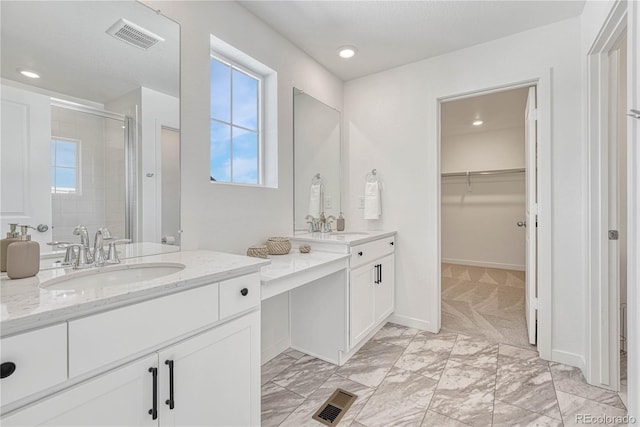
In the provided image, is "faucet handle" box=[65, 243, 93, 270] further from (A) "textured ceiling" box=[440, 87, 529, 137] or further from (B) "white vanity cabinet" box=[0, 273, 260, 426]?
(A) "textured ceiling" box=[440, 87, 529, 137]

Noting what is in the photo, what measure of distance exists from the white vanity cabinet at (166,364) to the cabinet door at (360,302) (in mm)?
915

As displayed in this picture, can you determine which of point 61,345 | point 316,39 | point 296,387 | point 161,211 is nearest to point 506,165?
point 316,39

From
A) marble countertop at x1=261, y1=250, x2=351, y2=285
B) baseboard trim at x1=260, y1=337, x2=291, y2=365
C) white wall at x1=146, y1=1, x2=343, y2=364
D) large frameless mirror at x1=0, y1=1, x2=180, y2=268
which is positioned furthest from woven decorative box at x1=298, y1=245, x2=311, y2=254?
large frameless mirror at x1=0, y1=1, x2=180, y2=268

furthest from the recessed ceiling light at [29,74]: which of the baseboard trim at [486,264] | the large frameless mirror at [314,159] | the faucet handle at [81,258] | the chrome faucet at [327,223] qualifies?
the baseboard trim at [486,264]

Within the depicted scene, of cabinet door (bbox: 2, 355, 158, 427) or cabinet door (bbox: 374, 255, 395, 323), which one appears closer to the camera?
cabinet door (bbox: 2, 355, 158, 427)

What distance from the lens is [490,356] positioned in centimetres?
218

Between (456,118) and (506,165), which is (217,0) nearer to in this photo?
(456,118)

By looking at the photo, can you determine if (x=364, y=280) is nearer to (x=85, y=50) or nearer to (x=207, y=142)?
(x=207, y=142)

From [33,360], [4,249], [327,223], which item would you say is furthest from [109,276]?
[327,223]

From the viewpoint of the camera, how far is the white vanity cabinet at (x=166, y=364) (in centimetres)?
79

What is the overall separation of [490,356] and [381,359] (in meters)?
0.82

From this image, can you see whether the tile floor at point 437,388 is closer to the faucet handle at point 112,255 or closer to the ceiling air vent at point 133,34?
the faucet handle at point 112,255

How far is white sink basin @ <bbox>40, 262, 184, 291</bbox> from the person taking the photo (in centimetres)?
109

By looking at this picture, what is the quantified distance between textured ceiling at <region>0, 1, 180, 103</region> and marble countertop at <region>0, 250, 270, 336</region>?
2.70 feet
